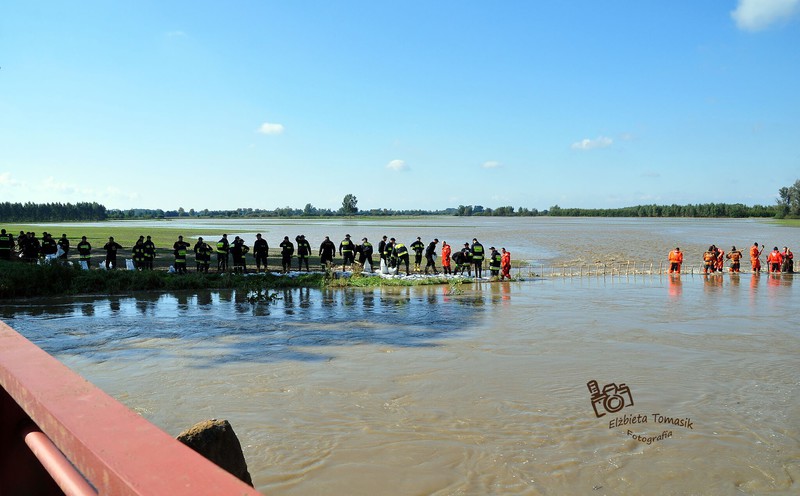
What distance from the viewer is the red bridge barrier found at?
3.76 ft

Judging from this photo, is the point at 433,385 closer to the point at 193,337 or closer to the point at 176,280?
the point at 193,337

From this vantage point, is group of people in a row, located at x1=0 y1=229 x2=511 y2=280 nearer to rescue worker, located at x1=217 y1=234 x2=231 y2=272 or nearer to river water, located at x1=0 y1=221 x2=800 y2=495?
rescue worker, located at x1=217 y1=234 x2=231 y2=272

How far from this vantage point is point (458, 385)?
945cm

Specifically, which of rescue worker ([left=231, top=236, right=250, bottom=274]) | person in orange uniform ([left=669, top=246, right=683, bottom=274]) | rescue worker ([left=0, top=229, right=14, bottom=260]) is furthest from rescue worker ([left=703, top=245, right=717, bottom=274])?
rescue worker ([left=0, top=229, right=14, bottom=260])

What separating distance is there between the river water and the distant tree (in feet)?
431

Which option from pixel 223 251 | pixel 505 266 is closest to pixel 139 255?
pixel 223 251

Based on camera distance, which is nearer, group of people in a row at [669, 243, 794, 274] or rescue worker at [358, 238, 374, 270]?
rescue worker at [358, 238, 374, 270]

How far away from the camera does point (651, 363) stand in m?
10.9

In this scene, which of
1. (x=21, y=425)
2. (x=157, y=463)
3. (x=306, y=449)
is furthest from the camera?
(x=306, y=449)

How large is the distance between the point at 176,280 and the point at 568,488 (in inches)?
720

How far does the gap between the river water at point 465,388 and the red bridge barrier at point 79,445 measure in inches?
178

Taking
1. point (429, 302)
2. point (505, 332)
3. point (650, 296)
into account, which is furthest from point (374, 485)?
point (650, 296)

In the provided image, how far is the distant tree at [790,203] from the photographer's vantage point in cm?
12650

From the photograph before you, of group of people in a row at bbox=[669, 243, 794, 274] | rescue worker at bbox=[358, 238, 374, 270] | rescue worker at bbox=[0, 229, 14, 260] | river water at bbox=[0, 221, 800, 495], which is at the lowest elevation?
river water at bbox=[0, 221, 800, 495]
